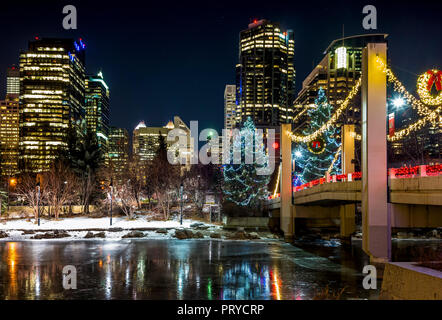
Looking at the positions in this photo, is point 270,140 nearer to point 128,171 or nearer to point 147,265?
point 128,171

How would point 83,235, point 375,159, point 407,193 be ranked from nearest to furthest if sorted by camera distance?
point 407,193 < point 375,159 < point 83,235

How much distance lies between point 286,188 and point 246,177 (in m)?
13.9

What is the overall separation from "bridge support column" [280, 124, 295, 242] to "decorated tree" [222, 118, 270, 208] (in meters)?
12.8

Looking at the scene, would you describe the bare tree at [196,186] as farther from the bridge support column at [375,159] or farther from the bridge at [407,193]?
the bridge support column at [375,159]

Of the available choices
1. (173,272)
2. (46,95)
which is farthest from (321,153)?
(46,95)

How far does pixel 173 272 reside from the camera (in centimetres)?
1989

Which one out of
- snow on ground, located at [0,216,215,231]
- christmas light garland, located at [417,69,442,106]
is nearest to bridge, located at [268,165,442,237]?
christmas light garland, located at [417,69,442,106]

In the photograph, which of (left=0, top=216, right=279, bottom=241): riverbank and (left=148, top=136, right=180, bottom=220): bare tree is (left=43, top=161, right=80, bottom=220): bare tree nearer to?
(left=0, top=216, right=279, bottom=241): riverbank

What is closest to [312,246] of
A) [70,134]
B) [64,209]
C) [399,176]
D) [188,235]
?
[188,235]

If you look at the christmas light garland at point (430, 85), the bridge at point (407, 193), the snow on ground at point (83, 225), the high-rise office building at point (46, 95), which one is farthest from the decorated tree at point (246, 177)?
the high-rise office building at point (46, 95)

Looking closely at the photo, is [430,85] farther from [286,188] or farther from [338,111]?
[286,188]

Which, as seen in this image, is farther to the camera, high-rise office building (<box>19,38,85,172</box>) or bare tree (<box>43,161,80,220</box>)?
high-rise office building (<box>19,38,85,172</box>)

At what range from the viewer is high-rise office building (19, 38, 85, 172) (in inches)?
6186

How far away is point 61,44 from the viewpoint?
15938cm
